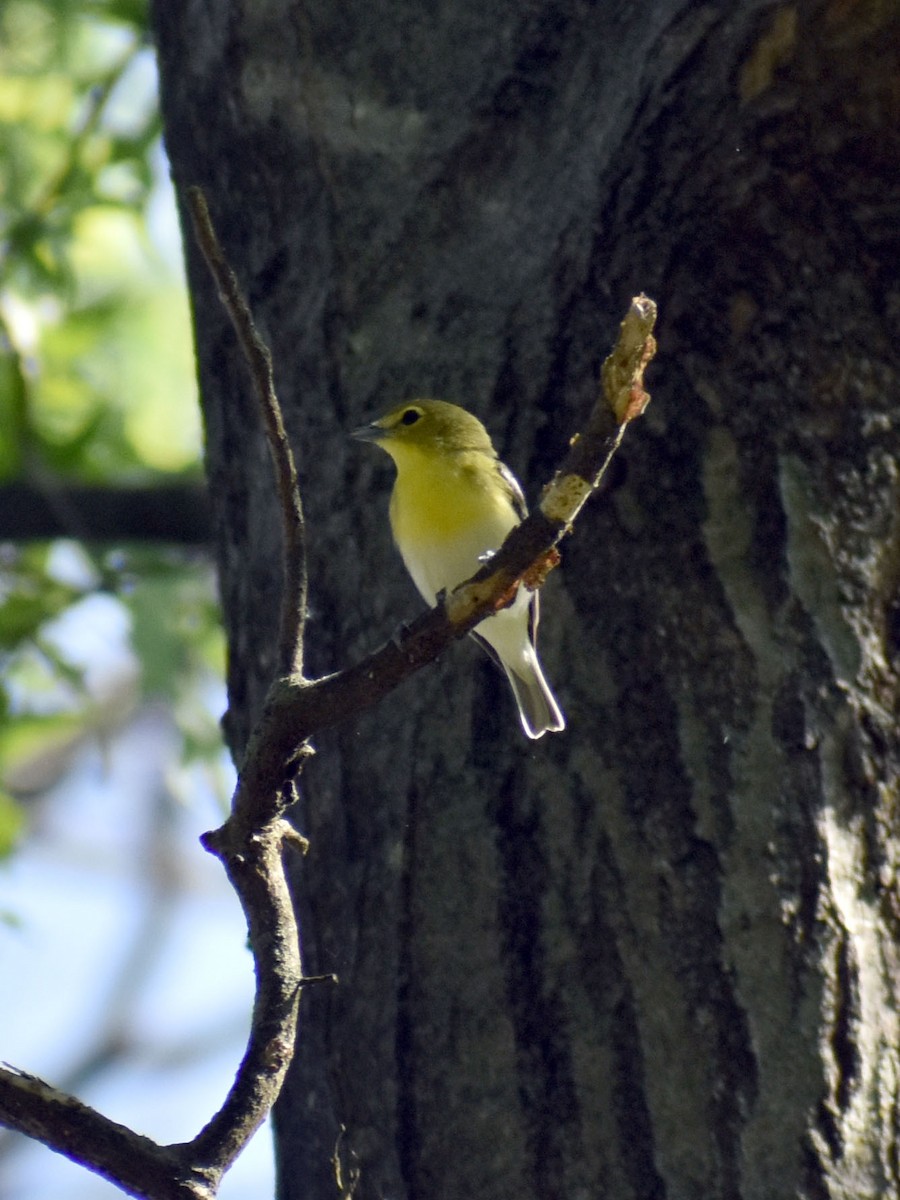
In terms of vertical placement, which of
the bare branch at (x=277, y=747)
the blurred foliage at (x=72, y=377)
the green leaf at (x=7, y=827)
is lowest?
the bare branch at (x=277, y=747)

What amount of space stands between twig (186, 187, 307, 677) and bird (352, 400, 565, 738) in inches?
33.0

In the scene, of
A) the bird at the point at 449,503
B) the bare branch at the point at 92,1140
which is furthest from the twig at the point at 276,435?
the bird at the point at 449,503

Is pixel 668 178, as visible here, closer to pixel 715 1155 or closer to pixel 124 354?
pixel 715 1155

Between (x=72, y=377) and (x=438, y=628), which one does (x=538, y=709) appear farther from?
(x=72, y=377)

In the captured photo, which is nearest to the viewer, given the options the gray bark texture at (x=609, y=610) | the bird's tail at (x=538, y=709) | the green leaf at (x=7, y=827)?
the gray bark texture at (x=609, y=610)

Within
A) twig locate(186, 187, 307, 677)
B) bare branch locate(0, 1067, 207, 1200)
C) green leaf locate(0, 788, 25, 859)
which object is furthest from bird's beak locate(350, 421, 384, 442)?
green leaf locate(0, 788, 25, 859)

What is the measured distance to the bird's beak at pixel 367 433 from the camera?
2775 millimetres

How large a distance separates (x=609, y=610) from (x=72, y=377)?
3726 millimetres

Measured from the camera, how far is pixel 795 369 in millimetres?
2422

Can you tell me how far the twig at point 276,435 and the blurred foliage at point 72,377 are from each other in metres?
2.68

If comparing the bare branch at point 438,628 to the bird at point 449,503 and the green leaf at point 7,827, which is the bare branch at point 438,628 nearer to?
the bird at point 449,503

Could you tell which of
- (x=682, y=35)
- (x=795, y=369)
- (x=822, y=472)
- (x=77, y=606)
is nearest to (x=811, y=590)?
(x=822, y=472)

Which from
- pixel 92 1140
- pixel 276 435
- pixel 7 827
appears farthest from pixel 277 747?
pixel 7 827

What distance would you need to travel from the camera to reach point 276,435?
1824 mm
